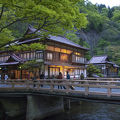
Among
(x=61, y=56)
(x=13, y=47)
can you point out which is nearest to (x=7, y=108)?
(x=13, y=47)

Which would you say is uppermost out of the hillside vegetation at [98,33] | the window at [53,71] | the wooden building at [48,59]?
the hillside vegetation at [98,33]

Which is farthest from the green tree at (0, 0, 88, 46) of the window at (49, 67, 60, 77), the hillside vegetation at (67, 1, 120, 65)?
the hillside vegetation at (67, 1, 120, 65)

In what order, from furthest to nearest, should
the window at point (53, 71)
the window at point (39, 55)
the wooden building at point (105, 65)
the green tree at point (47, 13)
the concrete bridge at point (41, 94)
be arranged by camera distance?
1. the wooden building at point (105, 65)
2. the window at point (53, 71)
3. the window at point (39, 55)
4. the concrete bridge at point (41, 94)
5. the green tree at point (47, 13)

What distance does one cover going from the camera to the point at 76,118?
1645cm

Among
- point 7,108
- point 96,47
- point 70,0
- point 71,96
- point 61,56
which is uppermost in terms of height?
point 96,47

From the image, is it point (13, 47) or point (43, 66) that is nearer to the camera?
point (13, 47)

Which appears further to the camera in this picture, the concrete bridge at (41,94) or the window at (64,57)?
the window at (64,57)

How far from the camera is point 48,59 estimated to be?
2742 cm

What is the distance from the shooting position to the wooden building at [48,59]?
26844 millimetres

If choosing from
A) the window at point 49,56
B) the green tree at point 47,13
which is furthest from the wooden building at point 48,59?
the green tree at point 47,13

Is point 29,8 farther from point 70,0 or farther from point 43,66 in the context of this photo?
point 43,66

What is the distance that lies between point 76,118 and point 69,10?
11.7m

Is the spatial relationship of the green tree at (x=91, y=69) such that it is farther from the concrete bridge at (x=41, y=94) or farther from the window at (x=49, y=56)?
the concrete bridge at (x=41, y=94)

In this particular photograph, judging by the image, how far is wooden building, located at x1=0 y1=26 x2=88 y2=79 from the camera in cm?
2684
